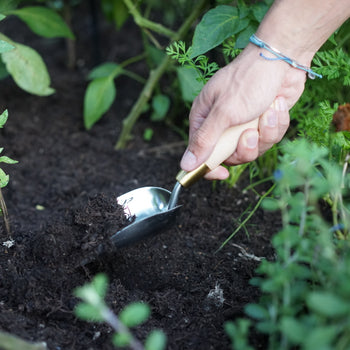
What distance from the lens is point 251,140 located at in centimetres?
123

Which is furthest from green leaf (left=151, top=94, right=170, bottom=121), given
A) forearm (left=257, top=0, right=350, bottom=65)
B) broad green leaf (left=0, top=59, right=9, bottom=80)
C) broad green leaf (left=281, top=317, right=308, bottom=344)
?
broad green leaf (left=281, top=317, right=308, bottom=344)

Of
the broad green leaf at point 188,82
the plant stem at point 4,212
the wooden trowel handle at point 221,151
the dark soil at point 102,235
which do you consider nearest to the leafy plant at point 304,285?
the dark soil at point 102,235

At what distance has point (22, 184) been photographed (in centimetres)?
176

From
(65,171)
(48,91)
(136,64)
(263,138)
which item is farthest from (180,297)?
(136,64)

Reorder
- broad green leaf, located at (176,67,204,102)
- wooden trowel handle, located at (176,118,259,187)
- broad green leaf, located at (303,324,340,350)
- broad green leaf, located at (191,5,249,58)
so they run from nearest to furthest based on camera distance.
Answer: broad green leaf, located at (303,324,340,350)
wooden trowel handle, located at (176,118,259,187)
broad green leaf, located at (191,5,249,58)
broad green leaf, located at (176,67,204,102)

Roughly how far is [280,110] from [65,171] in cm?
95

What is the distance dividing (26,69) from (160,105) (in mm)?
585

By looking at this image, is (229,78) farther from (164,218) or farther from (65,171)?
(65,171)

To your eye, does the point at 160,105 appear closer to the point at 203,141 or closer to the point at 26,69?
the point at 26,69

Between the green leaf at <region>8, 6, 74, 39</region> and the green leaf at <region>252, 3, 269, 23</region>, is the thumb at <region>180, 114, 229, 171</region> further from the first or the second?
the green leaf at <region>8, 6, 74, 39</region>

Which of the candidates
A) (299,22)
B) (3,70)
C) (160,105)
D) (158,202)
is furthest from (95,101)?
(299,22)

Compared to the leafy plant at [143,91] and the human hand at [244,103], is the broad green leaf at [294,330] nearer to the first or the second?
the human hand at [244,103]

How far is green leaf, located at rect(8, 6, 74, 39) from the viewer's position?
6.44 ft

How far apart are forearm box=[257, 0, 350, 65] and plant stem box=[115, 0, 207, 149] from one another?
643 millimetres
